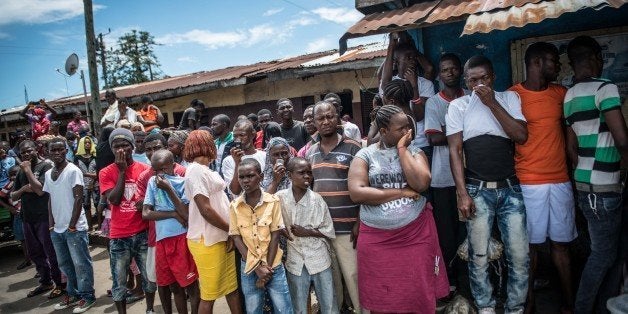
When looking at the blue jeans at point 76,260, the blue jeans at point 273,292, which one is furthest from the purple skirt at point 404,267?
the blue jeans at point 76,260

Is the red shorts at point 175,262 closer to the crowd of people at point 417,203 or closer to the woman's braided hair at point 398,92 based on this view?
the crowd of people at point 417,203

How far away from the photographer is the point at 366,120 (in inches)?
371

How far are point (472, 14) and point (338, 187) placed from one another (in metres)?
1.72

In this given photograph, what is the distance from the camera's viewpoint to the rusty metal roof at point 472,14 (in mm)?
2604

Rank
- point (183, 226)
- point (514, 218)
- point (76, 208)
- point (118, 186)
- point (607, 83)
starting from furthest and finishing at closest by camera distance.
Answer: point (76, 208), point (118, 186), point (183, 226), point (514, 218), point (607, 83)

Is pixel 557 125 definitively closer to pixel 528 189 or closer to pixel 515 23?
pixel 528 189

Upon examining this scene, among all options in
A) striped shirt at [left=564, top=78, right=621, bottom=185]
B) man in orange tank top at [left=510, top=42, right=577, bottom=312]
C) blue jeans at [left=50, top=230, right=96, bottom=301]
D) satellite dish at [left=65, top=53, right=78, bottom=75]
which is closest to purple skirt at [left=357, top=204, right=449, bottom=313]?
man in orange tank top at [left=510, top=42, right=577, bottom=312]

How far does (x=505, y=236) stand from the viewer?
290cm

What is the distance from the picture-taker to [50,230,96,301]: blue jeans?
455cm

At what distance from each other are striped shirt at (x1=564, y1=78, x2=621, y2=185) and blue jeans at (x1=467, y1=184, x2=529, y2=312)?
0.50 meters

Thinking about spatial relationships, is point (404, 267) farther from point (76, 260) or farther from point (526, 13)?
point (76, 260)

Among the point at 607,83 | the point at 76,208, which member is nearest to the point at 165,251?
the point at 76,208

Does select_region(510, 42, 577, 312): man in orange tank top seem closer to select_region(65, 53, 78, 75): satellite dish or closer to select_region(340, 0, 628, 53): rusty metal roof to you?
select_region(340, 0, 628, 53): rusty metal roof

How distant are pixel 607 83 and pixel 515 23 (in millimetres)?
761
